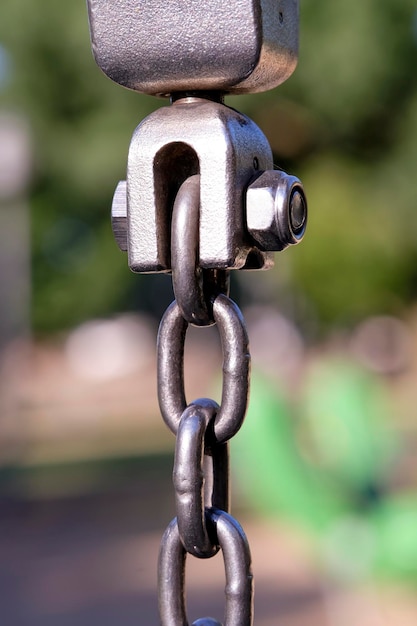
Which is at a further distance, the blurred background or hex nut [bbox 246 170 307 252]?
the blurred background

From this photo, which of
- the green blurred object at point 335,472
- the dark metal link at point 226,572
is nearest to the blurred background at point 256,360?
the green blurred object at point 335,472

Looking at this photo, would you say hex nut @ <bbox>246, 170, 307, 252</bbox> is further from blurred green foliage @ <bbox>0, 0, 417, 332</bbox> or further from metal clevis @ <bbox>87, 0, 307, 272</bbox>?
blurred green foliage @ <bbox>0, 0, 417, 332</bbox>

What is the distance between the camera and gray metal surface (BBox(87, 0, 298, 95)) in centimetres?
71

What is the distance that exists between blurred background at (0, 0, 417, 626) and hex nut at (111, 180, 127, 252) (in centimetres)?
307

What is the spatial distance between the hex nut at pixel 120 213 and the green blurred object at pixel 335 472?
3044 millimetres

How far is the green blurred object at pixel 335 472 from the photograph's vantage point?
12.3 ft

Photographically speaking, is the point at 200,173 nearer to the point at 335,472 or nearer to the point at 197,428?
the point at 197,428

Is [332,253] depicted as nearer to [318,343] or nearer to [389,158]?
[389,158]

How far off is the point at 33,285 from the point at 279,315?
532cm

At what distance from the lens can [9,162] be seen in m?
9.05

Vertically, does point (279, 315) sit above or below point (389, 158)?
below

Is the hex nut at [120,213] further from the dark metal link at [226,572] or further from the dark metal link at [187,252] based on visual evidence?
the dark metal link at [226,572]

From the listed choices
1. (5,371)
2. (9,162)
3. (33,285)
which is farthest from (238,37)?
(33,285)

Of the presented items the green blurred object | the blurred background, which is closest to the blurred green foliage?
the blurred background
